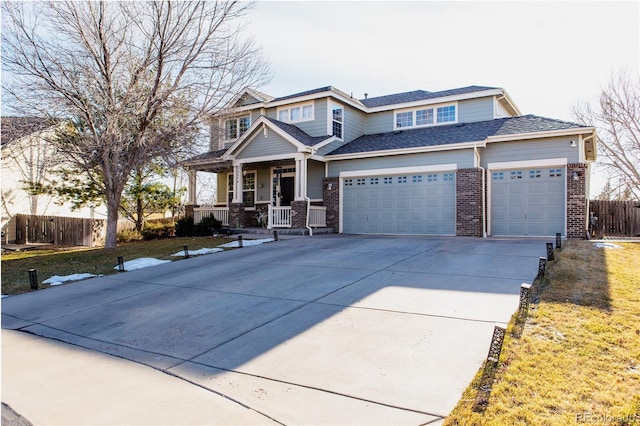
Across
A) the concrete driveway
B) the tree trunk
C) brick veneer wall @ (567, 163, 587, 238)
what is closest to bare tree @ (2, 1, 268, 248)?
the tree trunk

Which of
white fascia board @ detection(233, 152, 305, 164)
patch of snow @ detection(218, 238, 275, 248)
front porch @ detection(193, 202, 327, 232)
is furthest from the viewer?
white fascia board @ detection(233, 152, 305, 164)

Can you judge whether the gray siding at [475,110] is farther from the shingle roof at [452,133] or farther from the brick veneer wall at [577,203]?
the brick veneer wall at [577,203]

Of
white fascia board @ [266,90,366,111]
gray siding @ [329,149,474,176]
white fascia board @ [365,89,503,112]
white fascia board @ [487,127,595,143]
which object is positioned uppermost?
white fascia board @ [266,90,366,111]

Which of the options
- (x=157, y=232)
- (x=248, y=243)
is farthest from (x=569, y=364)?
(x=157, y=232)

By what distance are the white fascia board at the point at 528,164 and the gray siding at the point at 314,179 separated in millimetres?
7340

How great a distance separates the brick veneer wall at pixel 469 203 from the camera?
1529 centimetres

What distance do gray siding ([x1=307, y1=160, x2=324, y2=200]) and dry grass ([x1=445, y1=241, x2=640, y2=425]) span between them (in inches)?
527

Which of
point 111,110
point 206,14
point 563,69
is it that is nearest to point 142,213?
point 111,110

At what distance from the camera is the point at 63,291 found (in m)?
9.15

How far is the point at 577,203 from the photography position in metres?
14.2

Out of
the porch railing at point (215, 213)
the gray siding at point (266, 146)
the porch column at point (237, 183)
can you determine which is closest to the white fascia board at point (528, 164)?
the gray siding at point (266, 146)

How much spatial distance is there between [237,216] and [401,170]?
762 centimetres

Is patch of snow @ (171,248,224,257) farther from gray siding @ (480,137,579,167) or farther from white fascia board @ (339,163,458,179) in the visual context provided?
gray siding @ (480,137,579,167)

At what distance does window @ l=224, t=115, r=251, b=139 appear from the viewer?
22.6 meters
